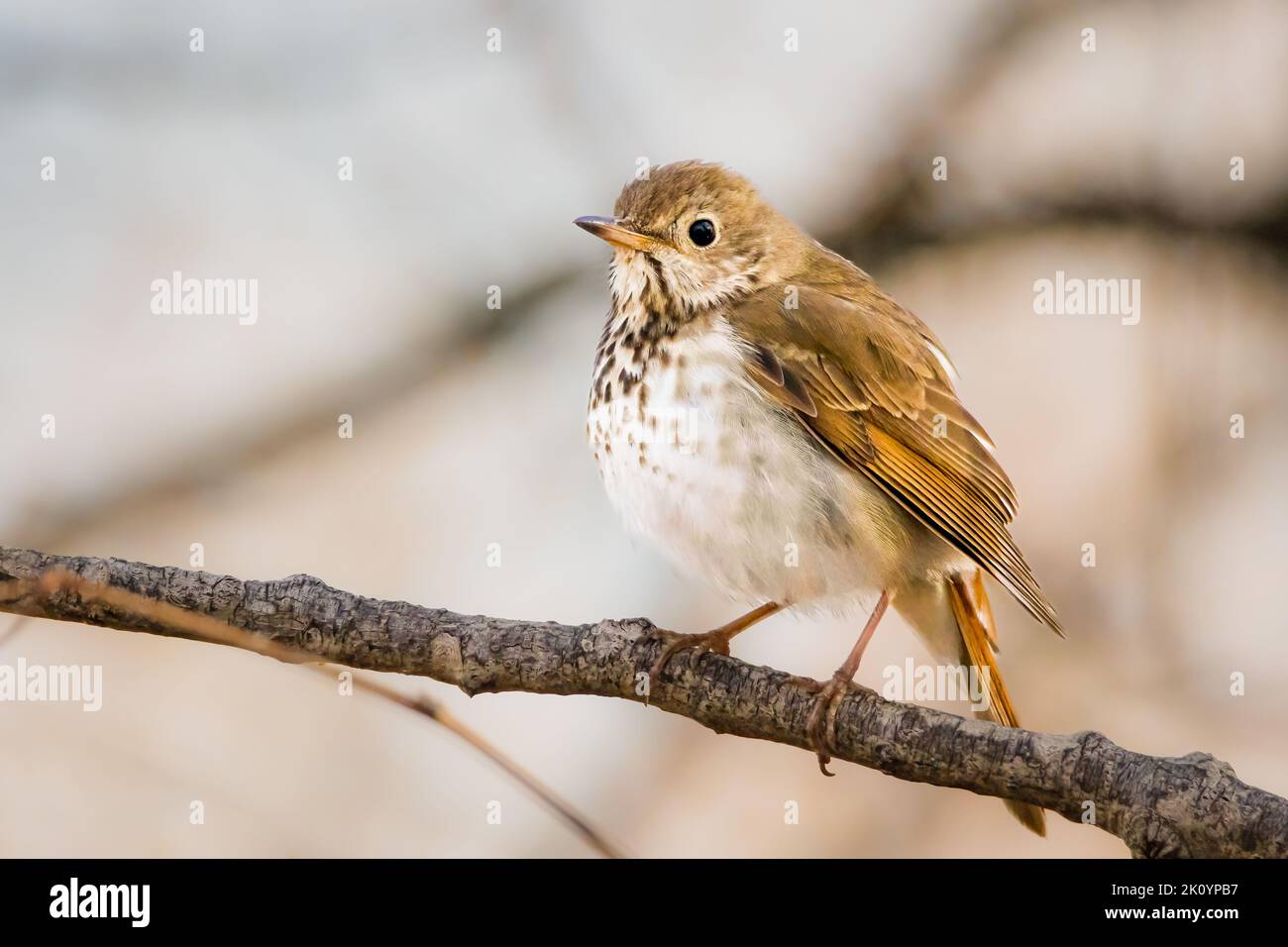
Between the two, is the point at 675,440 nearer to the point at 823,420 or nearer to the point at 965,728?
the point at 823,420

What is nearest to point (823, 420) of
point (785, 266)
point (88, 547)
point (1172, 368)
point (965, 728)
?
point (785, 266)

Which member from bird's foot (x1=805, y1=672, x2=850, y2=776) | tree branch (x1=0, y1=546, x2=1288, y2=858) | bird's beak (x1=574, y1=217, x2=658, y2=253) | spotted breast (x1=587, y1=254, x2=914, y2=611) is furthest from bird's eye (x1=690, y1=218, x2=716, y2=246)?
bird's foot (x1=805, y1=672, x2=850, y2=776)

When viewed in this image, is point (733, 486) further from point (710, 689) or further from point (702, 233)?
point (702, 233)

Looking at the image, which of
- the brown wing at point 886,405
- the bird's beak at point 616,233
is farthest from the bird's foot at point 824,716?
the bird's beak at point 616,233

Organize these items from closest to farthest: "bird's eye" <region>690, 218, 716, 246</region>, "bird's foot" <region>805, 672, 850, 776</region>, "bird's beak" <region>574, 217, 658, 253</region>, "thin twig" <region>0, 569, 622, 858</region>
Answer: "thin twig" <region>0, 569, 622, 858</region> → "bird's foot" <region>805, 672, 850, 776</region> → "bird's beak" <region>574, 217, 658, 253</region> → "bird's eye" <region>690, 218, 716, 246</region>

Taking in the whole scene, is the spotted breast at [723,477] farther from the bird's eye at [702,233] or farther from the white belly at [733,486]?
the bird's eye at [702,233]

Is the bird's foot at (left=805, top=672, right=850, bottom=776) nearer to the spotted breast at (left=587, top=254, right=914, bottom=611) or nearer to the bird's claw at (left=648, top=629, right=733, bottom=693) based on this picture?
the bird's claw at (left=648, top=629, right=733, bottom=693)

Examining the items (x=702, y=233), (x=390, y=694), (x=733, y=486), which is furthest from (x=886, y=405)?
(x=390, y=694)
